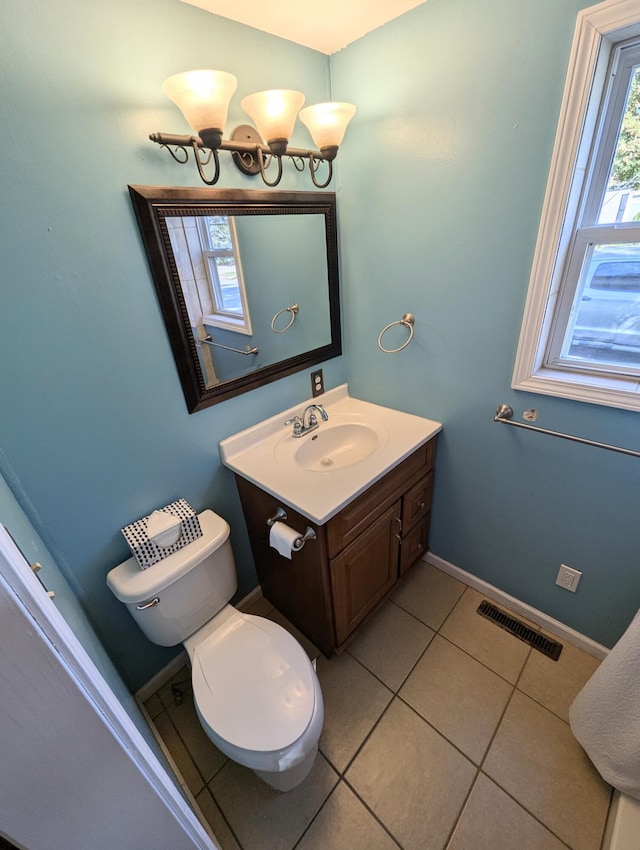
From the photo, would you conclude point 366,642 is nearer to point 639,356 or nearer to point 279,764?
point 279,764

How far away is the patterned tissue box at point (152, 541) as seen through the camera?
114 centimetres

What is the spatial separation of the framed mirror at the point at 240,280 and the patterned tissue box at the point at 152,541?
36 centimetres

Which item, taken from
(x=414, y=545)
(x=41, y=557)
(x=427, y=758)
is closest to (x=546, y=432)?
(x=414, y=545)

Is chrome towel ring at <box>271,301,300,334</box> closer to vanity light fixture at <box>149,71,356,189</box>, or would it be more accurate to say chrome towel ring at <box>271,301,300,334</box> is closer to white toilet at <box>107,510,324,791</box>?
vanity light fixture at <box>149,71,356,189</box>

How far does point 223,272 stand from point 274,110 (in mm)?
483

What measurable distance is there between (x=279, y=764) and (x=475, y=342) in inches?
57.5

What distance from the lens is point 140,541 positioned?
114 centimetres

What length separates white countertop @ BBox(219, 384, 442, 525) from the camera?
46.8 inches

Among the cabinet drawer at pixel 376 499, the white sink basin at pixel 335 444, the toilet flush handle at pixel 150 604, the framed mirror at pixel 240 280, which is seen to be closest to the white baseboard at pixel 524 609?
the cabinet drawer at pixel 376 499

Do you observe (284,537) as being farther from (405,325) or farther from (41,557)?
(405,325)

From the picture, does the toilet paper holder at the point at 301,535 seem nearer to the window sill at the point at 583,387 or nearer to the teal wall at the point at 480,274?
the teal wall at the point at 480,274

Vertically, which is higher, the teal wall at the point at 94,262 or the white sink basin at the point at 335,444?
the teal wall at the point at 94,262

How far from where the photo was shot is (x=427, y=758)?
1.22 m

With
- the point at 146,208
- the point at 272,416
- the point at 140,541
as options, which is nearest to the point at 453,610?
the point at 272,416
